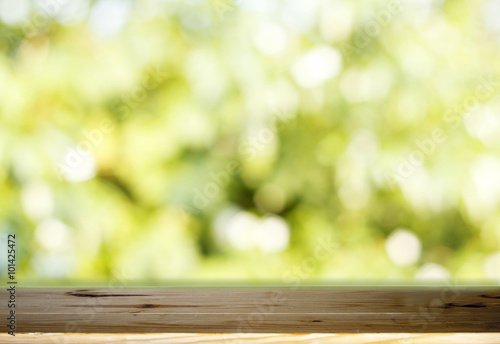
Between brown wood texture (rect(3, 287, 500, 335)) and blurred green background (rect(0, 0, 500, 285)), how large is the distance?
4.8 inches

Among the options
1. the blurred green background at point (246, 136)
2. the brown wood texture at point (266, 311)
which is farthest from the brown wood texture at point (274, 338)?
the blurred green background at point (246, 136)

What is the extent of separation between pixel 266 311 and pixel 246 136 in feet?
1.06

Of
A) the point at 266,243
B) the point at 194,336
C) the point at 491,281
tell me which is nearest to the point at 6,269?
the point at 194,336

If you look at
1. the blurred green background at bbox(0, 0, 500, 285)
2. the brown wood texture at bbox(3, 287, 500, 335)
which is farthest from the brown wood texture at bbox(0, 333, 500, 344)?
the blurred green background at bbox(0, 0, 500, 285)

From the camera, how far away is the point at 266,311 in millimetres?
705

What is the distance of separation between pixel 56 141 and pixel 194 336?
44cm

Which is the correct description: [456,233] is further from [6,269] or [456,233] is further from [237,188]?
[6,269]

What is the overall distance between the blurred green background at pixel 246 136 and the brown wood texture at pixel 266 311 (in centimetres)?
12

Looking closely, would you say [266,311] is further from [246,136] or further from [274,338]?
[246,136]

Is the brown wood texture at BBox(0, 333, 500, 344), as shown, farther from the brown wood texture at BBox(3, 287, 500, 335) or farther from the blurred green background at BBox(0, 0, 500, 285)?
the blurred green background at BBox(0, 0, 500, 285)

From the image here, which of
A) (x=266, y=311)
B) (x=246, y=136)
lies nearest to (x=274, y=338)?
(x=266, y=311)

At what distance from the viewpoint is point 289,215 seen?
0.89m

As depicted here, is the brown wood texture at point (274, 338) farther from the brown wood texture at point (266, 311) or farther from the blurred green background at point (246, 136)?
the blurred green background at point (246, 136)

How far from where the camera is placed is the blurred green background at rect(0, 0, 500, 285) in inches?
32.9
